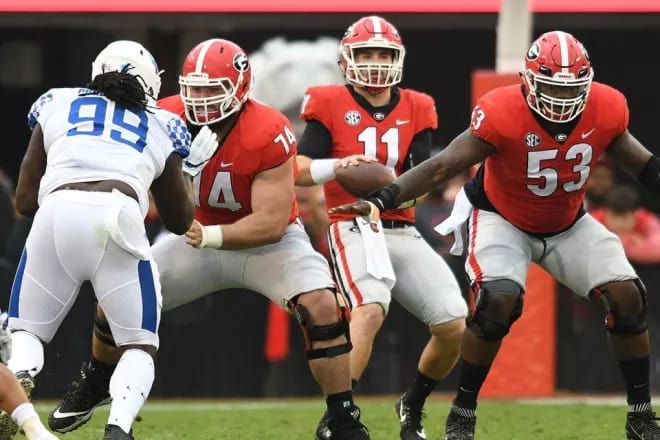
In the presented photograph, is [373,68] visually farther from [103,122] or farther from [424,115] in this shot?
[103,122]

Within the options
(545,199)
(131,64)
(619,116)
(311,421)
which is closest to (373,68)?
(545,199)

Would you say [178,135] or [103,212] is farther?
[178,135]

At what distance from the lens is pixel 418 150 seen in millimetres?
7219

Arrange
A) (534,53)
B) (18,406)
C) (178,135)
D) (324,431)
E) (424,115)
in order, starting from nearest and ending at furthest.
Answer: (18,406) → (178,135) → (534,53) → (324,431) → (424,115)

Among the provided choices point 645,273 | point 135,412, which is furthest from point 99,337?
point 645,273

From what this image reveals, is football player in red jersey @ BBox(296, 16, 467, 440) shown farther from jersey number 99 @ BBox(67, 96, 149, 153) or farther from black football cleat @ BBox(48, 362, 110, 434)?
jersey number 99 @ BBox(67, 96, 149, 153)

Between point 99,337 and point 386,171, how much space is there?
146 centimetres

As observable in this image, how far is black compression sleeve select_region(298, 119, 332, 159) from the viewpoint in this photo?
7199 millimetres

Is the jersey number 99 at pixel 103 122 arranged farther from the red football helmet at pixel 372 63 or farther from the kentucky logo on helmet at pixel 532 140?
the red football helmet at pixel 372 63

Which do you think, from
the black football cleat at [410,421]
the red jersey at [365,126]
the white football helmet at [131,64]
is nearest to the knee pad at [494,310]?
the black football cleat at [410,421]

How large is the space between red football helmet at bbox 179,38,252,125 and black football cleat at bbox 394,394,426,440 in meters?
1.63

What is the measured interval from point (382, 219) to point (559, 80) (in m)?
1.33

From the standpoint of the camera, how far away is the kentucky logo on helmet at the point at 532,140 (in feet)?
20.6

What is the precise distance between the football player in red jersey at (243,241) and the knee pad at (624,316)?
107 cm
